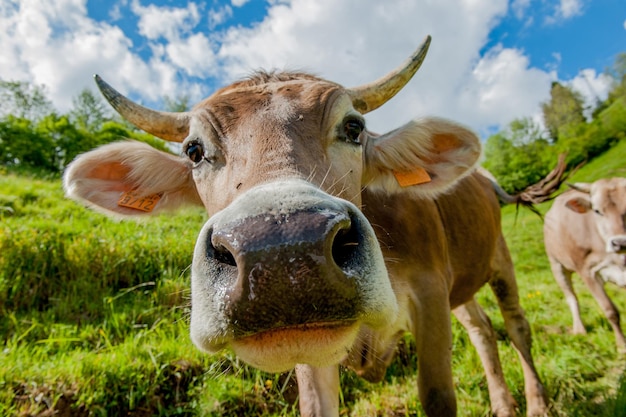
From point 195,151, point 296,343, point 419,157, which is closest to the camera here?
point 296,343

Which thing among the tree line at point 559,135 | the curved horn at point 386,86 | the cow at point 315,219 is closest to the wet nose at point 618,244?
the cow at point 315,219

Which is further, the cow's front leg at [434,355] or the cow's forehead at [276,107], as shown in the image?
the cow's front leg at [434,355]

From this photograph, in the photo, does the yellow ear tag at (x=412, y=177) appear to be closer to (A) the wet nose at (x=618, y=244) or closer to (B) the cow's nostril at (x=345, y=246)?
(B) the cow's nostril at (x=345, y=246)

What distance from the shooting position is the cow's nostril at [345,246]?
1.46 meters

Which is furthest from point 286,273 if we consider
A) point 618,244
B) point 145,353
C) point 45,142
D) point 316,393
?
point 45,142

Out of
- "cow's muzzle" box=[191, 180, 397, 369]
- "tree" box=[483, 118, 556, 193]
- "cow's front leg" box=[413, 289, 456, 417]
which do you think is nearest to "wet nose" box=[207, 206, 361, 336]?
"cow's muzzle" box=[191, 180, 397, 369]

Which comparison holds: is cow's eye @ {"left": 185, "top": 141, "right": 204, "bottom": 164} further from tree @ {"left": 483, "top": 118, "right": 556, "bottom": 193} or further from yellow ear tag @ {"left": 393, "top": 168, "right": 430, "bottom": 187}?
tree @ {"left": 483, "top": 118, "right": 556, "bottom": 193}

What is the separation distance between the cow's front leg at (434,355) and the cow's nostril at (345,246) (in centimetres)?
191

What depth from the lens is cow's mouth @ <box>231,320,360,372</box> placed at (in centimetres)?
143

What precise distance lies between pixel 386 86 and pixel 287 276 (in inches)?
86.0

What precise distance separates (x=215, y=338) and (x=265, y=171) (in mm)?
788

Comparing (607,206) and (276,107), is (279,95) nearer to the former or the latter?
(276,107)

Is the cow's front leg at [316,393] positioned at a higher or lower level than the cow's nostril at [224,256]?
lower

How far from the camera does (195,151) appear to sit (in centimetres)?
266
